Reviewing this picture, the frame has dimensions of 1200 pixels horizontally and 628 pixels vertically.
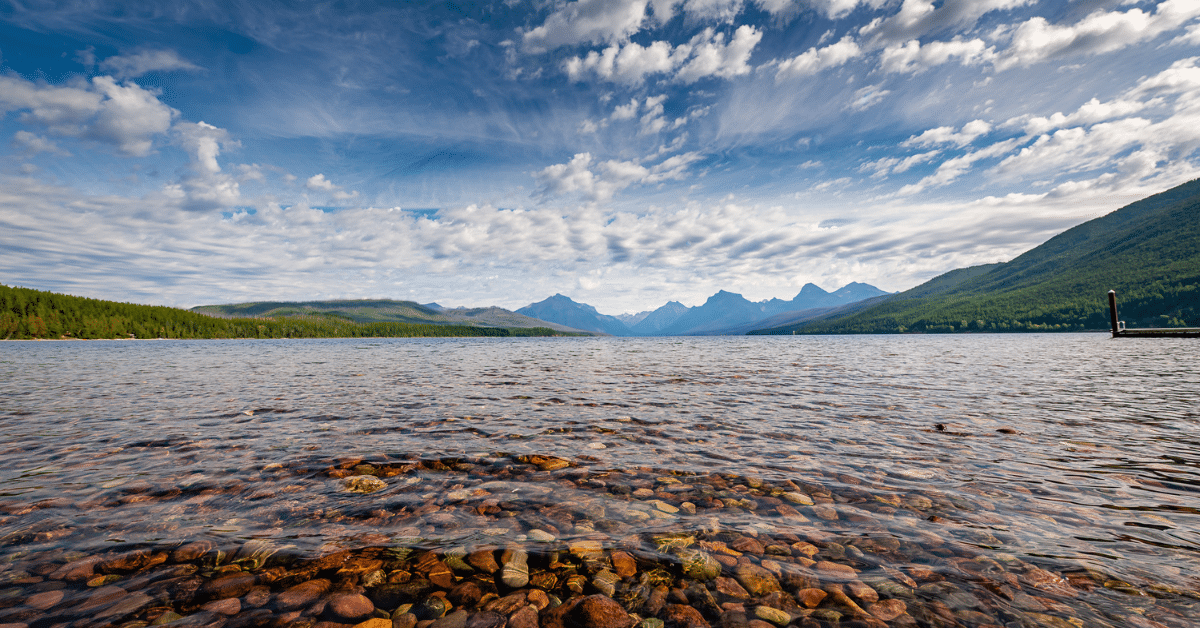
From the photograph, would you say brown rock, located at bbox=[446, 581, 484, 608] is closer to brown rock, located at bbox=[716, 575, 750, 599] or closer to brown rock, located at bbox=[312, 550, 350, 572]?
brown rock, located at bbox=[312, 550, 350, 572]

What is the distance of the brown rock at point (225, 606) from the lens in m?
5.46

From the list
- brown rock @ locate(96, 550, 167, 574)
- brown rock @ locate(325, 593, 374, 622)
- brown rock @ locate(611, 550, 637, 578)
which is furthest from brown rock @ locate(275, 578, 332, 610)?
brown rock @ locate(611, 550, 637, 578)

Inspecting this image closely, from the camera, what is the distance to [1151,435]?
13.9 m

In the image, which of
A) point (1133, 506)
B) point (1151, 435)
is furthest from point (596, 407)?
point (1151, 435)

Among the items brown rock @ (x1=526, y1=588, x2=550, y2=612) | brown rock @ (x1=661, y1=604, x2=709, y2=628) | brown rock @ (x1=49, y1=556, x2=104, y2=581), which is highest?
brown rock @ (x1=49, y1=556, x2=104, y2=581)

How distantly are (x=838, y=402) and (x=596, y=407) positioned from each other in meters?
11.4

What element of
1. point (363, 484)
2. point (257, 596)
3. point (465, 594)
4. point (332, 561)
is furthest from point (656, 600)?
point (363, 484)

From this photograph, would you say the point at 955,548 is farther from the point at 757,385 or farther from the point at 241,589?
the point at 757,385

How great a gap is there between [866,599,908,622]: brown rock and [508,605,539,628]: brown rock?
4.15 metres

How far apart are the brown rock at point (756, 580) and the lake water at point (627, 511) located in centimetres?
4

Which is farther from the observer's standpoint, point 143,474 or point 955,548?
point 143,474

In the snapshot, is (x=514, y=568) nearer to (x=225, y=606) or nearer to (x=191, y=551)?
(x=225, y=606)

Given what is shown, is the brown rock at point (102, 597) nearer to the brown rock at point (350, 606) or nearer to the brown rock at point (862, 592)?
the brown rock at point (350, 606)

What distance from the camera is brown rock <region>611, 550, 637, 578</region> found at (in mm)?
6562
